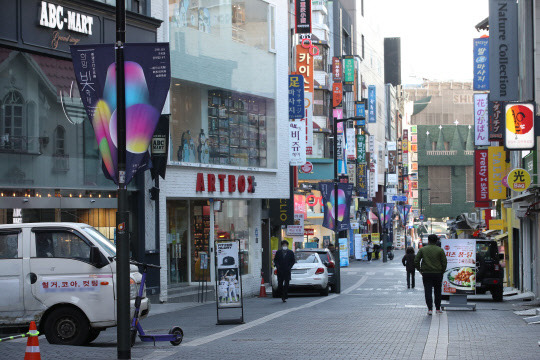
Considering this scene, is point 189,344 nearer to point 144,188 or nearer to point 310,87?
point 144,188

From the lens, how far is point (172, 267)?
93.2ft

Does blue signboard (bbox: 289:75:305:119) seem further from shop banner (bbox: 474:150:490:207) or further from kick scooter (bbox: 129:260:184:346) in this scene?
kick scooter (bbox: 129:260:184:346)

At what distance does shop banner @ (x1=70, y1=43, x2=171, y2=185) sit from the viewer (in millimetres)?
12141

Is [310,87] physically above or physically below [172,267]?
above

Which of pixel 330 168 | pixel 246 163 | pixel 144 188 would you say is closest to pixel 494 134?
pixel 246 163

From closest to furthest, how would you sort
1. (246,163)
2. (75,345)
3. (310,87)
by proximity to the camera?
1. (75,345)
2. (246,163)
3. (310,87)

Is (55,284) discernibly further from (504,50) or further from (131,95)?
(504,50)

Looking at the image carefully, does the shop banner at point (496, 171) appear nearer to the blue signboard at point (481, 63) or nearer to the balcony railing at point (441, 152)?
the blue signboard at point (481, 63)

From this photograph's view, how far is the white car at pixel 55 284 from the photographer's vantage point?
14047 millimetres

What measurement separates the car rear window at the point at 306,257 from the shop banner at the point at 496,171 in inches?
404

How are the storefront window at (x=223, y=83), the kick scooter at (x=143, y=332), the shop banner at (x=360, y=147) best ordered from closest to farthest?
the kick scooter at (x=143, y=332), the storefront window at (x=223, y=83), the shop banner at (x=360, y=147)

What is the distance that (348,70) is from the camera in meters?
80.1

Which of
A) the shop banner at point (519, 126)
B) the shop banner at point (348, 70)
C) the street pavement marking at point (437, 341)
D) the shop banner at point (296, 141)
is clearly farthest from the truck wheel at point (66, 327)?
the shop banner at point (348, 70)

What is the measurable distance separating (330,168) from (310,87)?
1975cm
